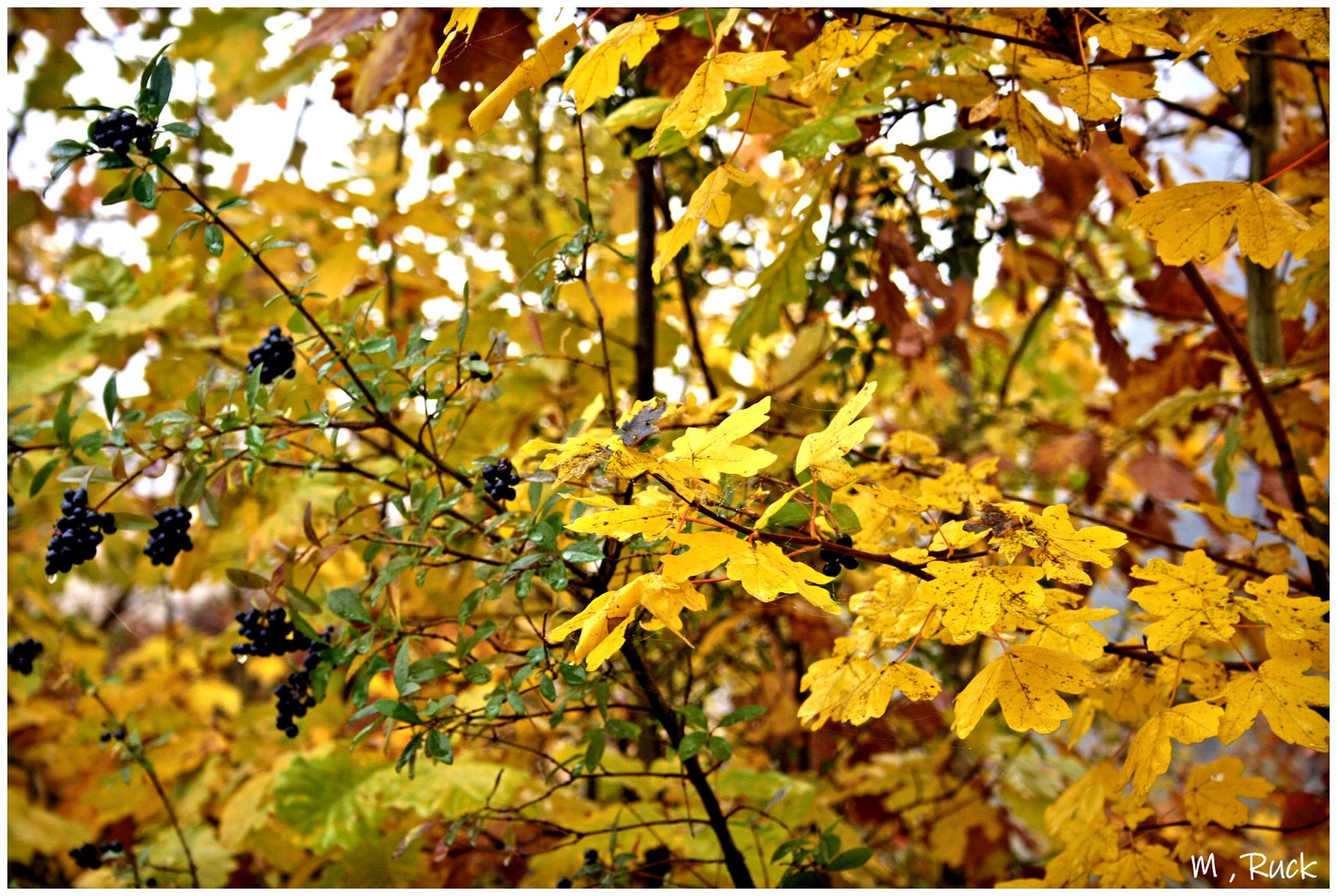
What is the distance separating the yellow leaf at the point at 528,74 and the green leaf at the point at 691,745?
1.59 ft

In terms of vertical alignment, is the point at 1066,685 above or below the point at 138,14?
below

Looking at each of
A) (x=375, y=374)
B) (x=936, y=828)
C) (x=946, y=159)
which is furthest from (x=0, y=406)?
(x=936, y=828)

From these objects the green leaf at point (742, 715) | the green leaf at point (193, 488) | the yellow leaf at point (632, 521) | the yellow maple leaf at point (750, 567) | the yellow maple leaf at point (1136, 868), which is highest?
the green leaf at point (193, 488)

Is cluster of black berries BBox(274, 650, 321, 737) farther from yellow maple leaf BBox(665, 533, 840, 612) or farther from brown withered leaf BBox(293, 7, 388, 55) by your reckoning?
brown withered leaf BBox(293, 7, 388, 55)

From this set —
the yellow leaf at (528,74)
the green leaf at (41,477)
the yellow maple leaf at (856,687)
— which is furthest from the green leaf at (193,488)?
the yellow maple leaf at (856,687)

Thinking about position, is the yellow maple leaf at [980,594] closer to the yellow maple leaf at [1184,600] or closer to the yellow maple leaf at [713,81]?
the yellow maple leaf at [1184,600]

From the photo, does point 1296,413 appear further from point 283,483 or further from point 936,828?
point 283,483

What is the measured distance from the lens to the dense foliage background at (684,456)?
572mm

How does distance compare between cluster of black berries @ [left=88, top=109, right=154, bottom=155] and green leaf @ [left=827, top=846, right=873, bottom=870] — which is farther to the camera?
green leaf @ [left=827, top=846, right=873, bottom=870]

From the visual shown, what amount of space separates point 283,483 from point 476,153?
0.87 metres

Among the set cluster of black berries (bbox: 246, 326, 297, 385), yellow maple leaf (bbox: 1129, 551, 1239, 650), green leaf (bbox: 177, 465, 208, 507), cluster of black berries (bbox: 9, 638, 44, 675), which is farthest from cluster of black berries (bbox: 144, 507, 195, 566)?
yellow maple leaf (bbox: 1129, 551, 1239, 650)

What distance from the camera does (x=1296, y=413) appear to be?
1073 mm

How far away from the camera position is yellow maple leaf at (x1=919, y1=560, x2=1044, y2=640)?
0.48m

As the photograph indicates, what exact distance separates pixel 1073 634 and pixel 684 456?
256 millimetres
